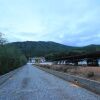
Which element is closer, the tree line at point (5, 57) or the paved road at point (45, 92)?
the paved road at point (45, 92)

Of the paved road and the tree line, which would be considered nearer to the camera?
the paved road

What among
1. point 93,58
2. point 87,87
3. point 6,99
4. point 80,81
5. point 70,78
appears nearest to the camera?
point 6,99

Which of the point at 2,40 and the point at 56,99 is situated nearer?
the point at 56,99

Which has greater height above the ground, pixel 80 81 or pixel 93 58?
pixel 93 58

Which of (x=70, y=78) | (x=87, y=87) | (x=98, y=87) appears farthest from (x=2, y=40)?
(x=98, y=87)

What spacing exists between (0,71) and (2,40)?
15.0 ft

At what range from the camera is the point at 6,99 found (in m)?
15.6

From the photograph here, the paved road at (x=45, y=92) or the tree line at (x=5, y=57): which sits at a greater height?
the tree line at (x=5, y=57)

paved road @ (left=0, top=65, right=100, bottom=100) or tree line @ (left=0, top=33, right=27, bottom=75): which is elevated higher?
tree line @ (left=0, top=33, right=27, bottom=75)

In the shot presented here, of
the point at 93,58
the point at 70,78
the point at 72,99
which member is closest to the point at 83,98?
the point at 72,99

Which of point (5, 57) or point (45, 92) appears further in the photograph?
point (5, 57)

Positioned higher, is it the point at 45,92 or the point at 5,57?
the point at 5,57

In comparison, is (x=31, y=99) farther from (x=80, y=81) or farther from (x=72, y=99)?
(x=80, y=81)

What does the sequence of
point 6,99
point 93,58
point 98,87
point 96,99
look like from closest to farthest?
point 96,99 < point 6,99 < point 98,87 < point 93,58
